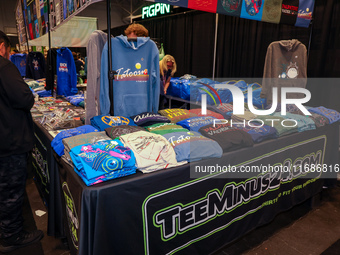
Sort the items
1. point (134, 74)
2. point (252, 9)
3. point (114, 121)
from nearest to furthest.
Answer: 1. point (114, 121)
2. point (134, 74)
3. point (252, 9)

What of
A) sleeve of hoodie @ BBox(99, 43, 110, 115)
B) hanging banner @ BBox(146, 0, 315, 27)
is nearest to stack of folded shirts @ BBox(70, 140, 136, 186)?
sleeve of hoodie @ BBox(99, 43, 110, 115)

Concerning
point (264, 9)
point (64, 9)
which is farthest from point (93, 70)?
point (264, 9)

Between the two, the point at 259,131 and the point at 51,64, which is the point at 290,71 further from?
the point at 51,64

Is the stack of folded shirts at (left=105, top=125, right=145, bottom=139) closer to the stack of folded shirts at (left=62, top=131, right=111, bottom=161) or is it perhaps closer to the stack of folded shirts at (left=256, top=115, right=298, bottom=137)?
the stack of folded shirts at (left=62, top=131, right=111, bottom=161)

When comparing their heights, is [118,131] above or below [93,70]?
below

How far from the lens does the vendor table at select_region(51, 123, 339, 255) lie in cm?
133

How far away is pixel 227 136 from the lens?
5.93 feet

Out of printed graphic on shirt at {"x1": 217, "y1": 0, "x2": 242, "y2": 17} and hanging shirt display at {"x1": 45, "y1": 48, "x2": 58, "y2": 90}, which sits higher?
printed graphic on shirt at {"x1": 217, "y1": 0, "x2": 242, "y2": 17}

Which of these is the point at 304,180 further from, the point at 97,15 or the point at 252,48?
the point at 97,15

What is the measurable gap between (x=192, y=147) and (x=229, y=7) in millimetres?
1934

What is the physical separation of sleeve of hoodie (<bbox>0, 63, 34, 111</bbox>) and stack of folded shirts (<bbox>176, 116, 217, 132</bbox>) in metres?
1.14

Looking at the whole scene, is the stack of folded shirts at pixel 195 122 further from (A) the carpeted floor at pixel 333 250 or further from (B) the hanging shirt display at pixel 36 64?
(B) the hanging shirt display at pixel 36 64

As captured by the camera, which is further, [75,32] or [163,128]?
[75,32]

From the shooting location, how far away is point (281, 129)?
83.6 inches
